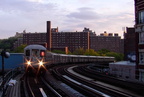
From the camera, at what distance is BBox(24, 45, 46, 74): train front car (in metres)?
27.5

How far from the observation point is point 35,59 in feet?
91.3

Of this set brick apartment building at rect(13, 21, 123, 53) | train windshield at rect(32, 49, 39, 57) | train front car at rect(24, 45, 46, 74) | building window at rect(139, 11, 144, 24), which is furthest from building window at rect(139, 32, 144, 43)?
brick apartment building at rect(13, 21, 123, 53)

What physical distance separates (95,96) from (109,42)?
16481cm

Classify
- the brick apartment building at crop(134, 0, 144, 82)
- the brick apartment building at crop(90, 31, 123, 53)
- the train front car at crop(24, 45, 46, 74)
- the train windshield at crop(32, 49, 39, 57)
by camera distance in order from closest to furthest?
the brick apartment building at crop(134, 0, 144, 82) → the train front car at crop(24, 45, 46, 74) → the train windshield at crop(32, 49, 39, 57) → the brick apartment building at crop(90, 31, 123, 53)

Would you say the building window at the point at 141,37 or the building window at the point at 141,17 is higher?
the building window at the point at 141,17

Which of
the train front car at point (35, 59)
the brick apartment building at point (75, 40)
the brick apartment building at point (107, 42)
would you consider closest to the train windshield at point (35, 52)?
the train front car at point (35, 59)

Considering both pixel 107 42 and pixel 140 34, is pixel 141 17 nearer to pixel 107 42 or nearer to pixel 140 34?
pixel 140 34

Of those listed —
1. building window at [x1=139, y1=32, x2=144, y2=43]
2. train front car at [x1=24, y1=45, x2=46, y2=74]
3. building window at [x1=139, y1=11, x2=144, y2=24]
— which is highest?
building window at [x1=139, y1=11, x2=144, y2=24]

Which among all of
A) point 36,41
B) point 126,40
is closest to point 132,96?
point 126,40

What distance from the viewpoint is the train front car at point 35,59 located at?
27531 mm

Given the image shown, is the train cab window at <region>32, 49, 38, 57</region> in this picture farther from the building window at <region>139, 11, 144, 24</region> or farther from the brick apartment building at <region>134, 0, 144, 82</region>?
the building window at <region>139, 11, 144, 24</region>

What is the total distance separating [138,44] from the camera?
1107 inches

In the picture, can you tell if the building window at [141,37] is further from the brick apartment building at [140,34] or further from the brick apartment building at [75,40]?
the brick apartment building at [75,40]

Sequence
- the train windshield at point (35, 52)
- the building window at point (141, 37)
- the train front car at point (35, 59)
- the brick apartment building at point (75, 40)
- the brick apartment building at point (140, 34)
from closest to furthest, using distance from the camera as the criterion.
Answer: the brick apartment building at point (140, 34)
the train front car at point (35, 59)
the building window at point (141, 37)
the train windshield at point (35, 52)
the brick apartment building at point (75, 40)
